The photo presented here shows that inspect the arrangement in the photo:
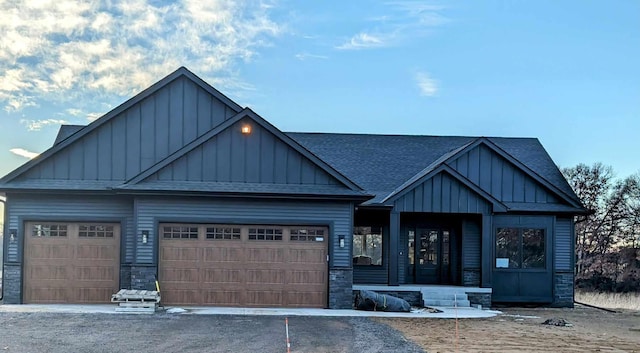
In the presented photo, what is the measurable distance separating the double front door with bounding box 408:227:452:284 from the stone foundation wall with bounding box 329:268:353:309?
16.1ft

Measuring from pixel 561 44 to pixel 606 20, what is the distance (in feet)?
7.15

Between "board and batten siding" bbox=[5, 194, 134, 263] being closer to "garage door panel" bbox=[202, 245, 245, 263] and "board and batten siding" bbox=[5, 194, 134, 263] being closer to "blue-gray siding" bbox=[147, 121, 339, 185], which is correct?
"garage door panel" bbox=[202, 245, 245, 263]

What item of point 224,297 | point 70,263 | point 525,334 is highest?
point 70,263

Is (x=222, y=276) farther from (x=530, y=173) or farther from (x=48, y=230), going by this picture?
(x=530, y=173)

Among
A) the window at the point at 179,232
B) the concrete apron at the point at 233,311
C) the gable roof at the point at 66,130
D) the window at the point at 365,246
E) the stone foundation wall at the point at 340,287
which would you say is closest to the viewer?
the concrete apron at the point at 233,311


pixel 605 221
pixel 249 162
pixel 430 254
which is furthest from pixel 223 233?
pixel 605 221

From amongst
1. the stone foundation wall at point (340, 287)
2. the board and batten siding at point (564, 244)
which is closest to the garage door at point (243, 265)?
the stone foundation wall at point (340, 287)

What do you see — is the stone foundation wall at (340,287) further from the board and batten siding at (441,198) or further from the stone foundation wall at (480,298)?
the stone foundation wall at (480,298)

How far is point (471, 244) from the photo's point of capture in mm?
20703

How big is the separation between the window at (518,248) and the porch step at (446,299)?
2.10m

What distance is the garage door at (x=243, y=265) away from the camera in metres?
17.2

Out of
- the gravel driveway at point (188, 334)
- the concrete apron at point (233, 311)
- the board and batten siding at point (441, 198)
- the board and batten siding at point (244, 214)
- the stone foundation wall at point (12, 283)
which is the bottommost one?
the concrete apron at point (233, 311)

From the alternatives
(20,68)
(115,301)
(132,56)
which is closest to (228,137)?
(115,301)

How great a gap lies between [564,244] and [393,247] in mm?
6027
